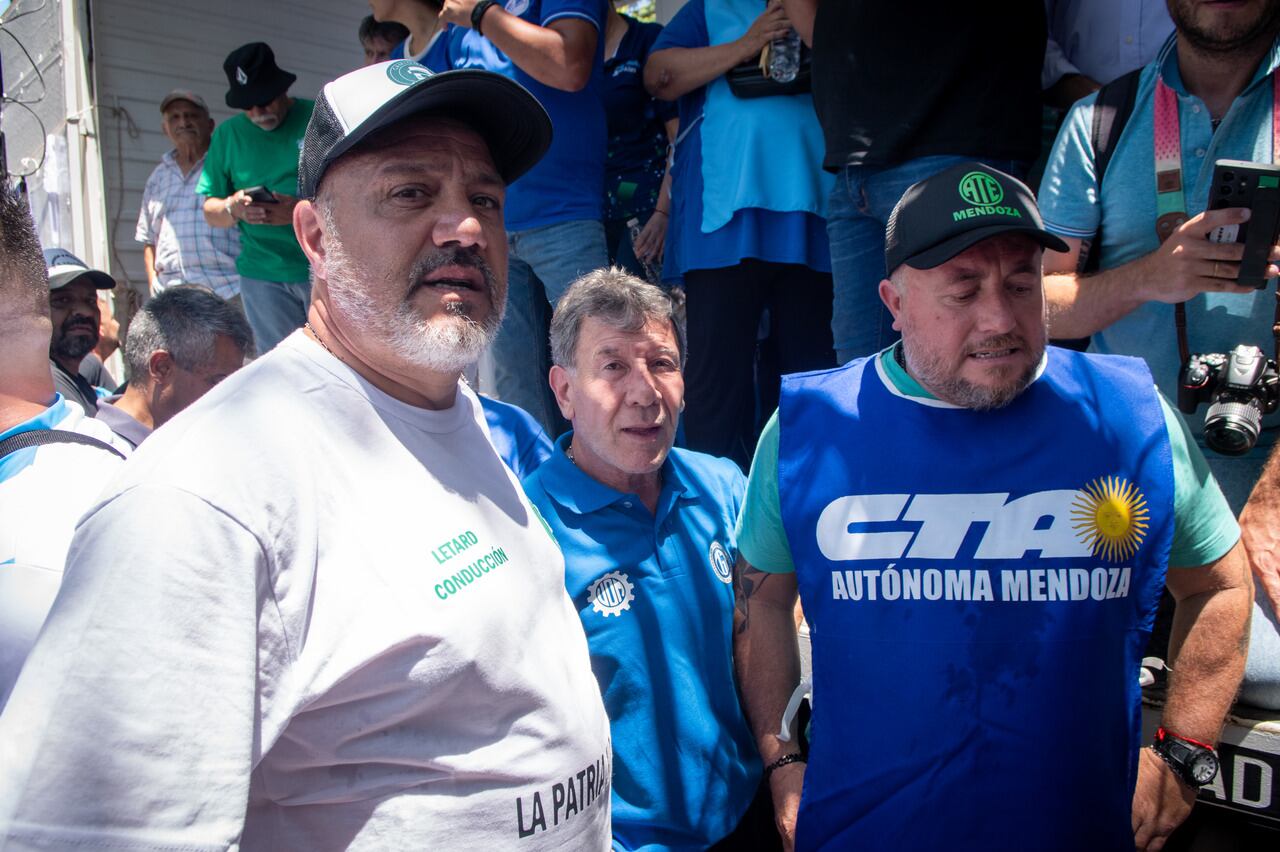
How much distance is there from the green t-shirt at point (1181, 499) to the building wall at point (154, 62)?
28.0ft

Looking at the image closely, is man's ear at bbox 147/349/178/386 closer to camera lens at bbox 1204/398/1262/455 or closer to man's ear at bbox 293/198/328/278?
man's ear at bbox 293/198/328/278

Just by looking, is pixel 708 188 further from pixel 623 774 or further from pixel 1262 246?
pixel 623 774

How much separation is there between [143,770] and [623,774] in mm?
1374

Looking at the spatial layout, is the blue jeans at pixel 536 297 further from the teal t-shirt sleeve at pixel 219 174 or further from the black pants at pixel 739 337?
the teal t-shirt sleeve at pixel 219 174

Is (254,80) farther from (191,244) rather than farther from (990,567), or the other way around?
(990,567)

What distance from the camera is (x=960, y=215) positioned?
2064 mm

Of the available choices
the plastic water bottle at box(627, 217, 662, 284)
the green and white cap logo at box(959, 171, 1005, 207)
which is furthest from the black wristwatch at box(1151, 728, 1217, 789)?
the plastic water bottle at box(627, 217, 662, 284)

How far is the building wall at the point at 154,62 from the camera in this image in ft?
27.8

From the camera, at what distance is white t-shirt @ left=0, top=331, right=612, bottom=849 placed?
3.34ft

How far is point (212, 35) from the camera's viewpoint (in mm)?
8750

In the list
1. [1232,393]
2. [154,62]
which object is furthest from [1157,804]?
[154,62]

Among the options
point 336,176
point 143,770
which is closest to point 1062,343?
point 336,176

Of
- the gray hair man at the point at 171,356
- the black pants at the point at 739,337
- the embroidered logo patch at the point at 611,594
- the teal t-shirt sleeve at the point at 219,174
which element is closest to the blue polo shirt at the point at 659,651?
the embroidered logo patch at the point at 611,594

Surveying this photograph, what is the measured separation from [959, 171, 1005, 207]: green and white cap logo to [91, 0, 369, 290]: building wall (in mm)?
8545
